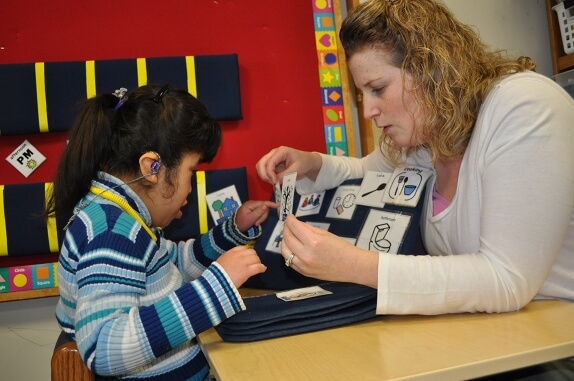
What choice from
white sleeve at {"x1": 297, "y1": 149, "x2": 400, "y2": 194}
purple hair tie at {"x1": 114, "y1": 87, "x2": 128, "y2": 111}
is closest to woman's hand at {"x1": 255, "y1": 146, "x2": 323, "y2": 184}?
white sleeve at {"x1": 297, "y1": 149, "x2": 400, "y2": 194}

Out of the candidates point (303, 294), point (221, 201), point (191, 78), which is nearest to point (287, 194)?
point (303, 294)

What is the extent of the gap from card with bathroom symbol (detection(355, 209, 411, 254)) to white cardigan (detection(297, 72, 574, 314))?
19 cm

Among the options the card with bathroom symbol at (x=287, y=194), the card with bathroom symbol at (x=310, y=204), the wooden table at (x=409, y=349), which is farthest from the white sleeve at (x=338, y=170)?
the wooden table at (x=409, y=349)

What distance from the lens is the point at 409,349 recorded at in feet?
2.68

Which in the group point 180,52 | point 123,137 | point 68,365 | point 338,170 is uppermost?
point 180,52

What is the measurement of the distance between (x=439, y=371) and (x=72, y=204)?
3.09 ft

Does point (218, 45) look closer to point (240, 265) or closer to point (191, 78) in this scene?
point (191, 78)

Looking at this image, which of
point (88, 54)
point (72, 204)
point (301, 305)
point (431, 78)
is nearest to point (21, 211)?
point (88, 54)

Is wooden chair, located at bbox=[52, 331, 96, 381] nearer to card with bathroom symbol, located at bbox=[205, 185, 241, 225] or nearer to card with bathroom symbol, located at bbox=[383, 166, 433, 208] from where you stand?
card with bathroom symbol, located at bbox=[383, 166, 433, 208]

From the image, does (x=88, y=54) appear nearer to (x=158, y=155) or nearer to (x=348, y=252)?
(x=158, y=155)

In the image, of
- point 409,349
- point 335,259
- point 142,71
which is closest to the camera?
point 409,349

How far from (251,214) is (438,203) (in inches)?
26.6

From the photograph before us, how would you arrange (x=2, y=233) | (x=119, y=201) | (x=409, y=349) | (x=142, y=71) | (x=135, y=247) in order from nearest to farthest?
(x=409, y=349) < (x=135, y=247) < (x=119, y=201) < (x=2, y=233) < (x=142, y=71)

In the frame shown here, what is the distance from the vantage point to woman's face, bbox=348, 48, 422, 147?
1207mm
